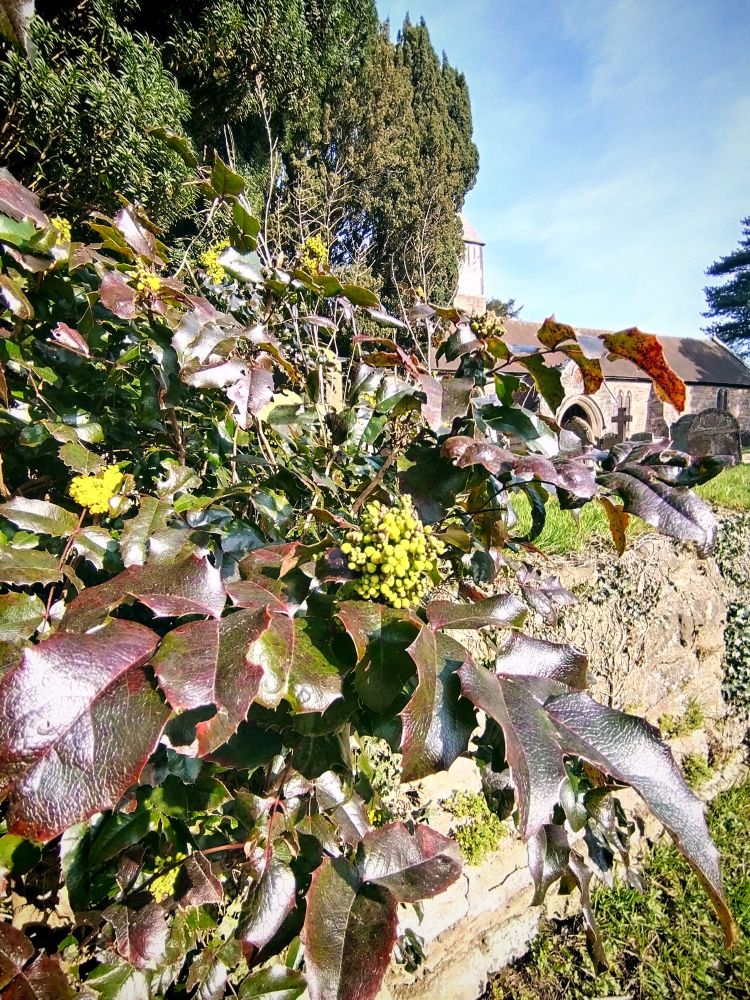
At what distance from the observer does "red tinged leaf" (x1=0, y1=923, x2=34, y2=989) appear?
0.67m

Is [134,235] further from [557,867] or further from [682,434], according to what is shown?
[557,867]

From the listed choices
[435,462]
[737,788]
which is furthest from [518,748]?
[737,788]

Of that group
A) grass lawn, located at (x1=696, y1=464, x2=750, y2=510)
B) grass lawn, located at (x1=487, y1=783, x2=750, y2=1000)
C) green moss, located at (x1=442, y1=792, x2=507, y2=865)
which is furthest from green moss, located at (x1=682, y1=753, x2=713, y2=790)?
grass lawn, located at (x1=696, y1=464, x2=750, y2=510)

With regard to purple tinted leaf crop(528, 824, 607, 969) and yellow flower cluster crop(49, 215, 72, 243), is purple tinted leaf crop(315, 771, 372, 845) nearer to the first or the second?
purple tinted leaf crop(528, 824, 607, 969)

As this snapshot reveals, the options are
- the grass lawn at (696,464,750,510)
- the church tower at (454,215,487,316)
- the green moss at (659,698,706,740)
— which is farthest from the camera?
the church tower at (454,215,487,316)

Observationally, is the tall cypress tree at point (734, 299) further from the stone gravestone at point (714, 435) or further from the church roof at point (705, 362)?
the stone gravestone at point (714, 435)

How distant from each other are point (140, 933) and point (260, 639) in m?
0.66

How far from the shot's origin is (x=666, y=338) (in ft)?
87.3

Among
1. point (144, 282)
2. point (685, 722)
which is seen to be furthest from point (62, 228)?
point (685, 722)

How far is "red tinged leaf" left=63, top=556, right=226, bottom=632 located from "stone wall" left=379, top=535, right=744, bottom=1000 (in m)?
1.87

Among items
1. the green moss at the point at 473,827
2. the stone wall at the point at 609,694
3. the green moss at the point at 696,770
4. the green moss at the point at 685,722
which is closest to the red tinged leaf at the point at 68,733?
the stone wall at the point at 609,694

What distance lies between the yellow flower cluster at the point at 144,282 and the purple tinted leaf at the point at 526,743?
2.62 ft

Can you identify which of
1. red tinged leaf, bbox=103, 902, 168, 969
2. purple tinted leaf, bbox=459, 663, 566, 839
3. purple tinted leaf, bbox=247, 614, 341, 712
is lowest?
red tinged leaf, bbox=103, 902, 168, 969

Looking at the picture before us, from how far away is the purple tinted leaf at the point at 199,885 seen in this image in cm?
84
